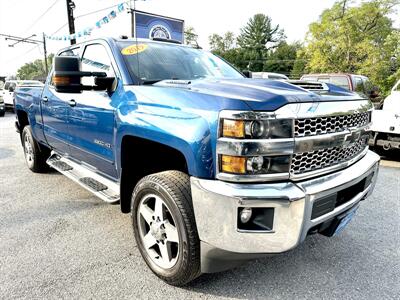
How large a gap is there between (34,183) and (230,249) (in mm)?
3913

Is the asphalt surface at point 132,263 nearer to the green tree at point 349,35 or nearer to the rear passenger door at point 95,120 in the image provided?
the rear passenger door at point 95,120

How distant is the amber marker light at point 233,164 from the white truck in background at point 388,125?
194 inches

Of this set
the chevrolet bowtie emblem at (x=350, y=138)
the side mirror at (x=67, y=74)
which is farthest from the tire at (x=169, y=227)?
the chevrolet bowtie emblem at (x=350, y=138)

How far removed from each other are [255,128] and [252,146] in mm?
106

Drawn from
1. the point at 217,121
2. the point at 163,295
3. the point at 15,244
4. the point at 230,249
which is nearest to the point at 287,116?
the point at 217,121

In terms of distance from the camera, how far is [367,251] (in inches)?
114

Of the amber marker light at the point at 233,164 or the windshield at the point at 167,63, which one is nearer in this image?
the amber marker light at the point at 233,164

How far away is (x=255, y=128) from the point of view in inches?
72.8

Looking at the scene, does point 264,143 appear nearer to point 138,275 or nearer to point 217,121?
point 217,121

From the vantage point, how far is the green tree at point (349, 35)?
23.1 meters

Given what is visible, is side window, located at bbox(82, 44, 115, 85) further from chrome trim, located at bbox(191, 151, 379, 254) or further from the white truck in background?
the white truck in background

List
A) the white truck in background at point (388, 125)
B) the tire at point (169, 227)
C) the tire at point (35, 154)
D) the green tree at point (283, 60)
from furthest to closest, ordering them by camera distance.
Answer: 1. the green tree at point (283, 60)
2. the white truck in background at point (388, 125)
3. the tire at point (35, 154)
4. the tire at point (169, 227)

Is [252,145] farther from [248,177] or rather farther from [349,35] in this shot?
[349,35]

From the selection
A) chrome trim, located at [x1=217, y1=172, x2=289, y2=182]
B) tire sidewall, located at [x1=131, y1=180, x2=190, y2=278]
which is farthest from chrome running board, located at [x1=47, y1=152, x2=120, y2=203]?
chrome trim, located at [x1=217, y1=172, x2=289, y2=182]
